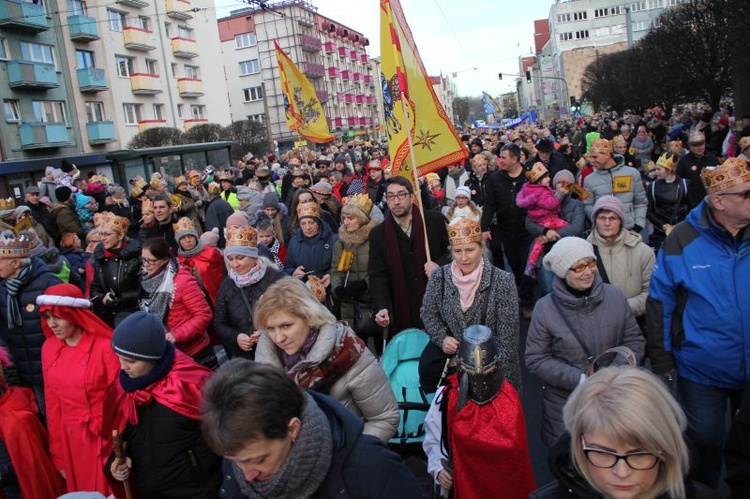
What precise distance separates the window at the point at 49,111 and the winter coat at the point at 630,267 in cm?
3108

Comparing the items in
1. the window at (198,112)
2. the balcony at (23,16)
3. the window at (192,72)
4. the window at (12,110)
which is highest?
the balcony at (23,16)

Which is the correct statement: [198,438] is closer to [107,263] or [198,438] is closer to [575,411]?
Answer: [575,411]

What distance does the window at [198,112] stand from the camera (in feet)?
140

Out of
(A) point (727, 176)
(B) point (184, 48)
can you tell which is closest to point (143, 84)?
(B) point (184, 48)

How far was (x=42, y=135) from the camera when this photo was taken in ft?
92.6

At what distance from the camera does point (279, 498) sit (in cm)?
205

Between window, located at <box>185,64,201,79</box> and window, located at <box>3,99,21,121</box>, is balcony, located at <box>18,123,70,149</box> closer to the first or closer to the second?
window, located at <box>3,99,21,121</box>

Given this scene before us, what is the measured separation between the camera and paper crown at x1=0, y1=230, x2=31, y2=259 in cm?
461

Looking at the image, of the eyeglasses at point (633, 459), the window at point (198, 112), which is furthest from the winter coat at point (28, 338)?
the window at point (198, 112)

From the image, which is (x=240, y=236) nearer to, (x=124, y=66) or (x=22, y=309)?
(x=22, y=309)

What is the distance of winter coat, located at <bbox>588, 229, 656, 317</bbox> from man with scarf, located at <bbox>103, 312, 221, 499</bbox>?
308cm

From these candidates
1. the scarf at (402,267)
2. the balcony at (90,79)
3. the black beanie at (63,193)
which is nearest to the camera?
the scarf at (402,267)

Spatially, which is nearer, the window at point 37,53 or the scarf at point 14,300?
the scarf at point 14,300

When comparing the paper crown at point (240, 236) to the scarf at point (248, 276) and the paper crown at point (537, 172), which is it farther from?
the paper crown at point (537, 172)
